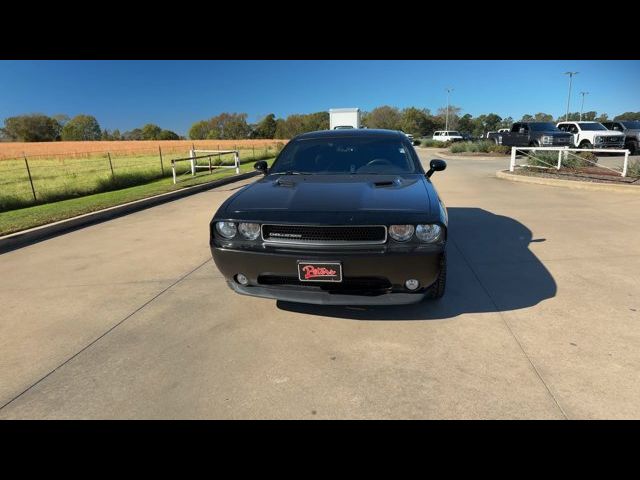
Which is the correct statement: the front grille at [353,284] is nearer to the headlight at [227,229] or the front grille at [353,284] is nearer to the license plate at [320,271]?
the license plate at [320,271]

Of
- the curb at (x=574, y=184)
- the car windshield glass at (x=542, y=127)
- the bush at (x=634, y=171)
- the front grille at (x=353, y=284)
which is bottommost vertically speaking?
the curb at (x=574, y=184)

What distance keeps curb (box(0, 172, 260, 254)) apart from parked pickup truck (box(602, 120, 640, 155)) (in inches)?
880

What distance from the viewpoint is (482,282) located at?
13.4ft

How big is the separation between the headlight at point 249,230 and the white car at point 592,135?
22.7 m

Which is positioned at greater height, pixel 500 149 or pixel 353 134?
pixel 353 134

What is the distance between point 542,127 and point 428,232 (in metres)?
23.1

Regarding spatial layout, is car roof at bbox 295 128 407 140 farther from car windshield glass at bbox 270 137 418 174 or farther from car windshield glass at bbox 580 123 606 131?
car windshield glass at bbox 580 123 606 131

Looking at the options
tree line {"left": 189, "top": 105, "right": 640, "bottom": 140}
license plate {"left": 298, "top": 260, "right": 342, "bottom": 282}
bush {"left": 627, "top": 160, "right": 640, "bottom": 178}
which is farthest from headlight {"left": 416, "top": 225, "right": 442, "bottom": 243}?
tree line {"left": 189, "top": 105, "right": 640, "bottom": 140}

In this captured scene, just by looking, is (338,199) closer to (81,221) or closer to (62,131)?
(81,221)

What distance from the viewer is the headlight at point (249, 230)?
3.03 m

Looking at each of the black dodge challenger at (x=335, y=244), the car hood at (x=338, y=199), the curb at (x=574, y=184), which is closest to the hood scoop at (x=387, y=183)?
the car hood at (x=338, y=199)

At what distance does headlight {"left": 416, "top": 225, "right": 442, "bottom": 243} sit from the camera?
9.34 ft

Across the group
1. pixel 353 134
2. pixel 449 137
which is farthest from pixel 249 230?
pixel 449 137
